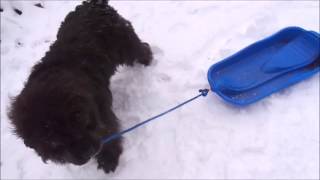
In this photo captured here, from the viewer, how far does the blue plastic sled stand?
11.9 ft

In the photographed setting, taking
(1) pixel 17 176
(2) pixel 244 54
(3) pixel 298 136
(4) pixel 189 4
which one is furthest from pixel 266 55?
(1) pixel 17 176

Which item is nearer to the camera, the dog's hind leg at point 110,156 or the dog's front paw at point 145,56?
the dog's hind leg at point 110,156

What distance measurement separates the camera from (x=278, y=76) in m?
3.76

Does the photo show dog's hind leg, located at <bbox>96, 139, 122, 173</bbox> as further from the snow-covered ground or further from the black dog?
the snow-covered ground

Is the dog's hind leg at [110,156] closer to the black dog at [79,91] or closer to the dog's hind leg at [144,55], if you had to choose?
the black dog at [79,91]

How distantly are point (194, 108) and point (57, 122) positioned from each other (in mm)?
1804

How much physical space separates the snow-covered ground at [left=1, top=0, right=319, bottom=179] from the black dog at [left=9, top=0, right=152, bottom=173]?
1.09 ft

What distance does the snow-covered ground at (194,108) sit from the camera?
3.27 m

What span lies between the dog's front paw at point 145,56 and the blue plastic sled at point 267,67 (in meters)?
0.75

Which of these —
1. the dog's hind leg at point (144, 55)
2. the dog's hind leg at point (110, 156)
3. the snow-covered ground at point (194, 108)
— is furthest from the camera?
the dog's hind leg at point (144, 55)

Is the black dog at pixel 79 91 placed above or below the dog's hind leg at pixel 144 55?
above

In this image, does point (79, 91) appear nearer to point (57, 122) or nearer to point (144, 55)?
point (57, 122)

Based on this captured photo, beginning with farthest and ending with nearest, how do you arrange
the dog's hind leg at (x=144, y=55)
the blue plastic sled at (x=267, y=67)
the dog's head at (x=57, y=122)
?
the dog's hind leg at (x=144, y=55) → the blue plastic sled at (x=267, y=67) → the dog's head at (x=57, y=122)

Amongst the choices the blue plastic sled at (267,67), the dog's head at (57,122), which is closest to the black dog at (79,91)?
the dog's head at (57,122)
